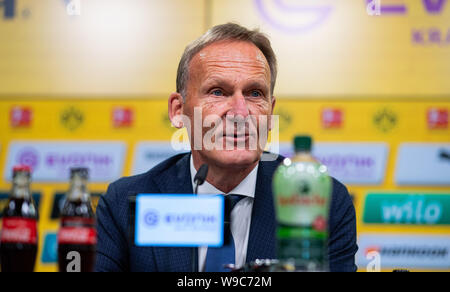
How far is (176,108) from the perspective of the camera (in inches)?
65.1

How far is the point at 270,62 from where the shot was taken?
158 centimetres

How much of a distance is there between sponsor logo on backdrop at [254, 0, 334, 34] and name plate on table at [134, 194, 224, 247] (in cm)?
191

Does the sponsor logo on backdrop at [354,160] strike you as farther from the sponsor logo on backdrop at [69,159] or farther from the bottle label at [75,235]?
the bottle label at [75,235]

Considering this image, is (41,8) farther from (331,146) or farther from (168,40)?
(331,146)

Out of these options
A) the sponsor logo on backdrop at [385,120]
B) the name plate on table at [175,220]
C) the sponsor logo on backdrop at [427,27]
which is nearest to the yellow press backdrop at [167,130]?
the sponsor logo on backdrop at [385,120]

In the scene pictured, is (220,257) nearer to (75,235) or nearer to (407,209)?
(75,235)

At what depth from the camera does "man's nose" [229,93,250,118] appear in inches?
53.4

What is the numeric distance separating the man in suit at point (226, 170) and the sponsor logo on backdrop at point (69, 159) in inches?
49.1

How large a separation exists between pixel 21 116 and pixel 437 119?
6.05 ft

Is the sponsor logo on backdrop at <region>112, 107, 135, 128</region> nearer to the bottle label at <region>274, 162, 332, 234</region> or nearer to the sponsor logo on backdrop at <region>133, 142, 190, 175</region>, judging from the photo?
the sponsor logo on backdrop at <region>133, 142, 190, 175</region>

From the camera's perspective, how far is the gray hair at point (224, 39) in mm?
1489

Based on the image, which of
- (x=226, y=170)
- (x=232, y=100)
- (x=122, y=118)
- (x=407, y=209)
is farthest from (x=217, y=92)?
(x=407, y=209)

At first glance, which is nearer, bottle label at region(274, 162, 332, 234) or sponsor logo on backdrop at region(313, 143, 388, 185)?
bottle label at region(274, 162, 332, 234)

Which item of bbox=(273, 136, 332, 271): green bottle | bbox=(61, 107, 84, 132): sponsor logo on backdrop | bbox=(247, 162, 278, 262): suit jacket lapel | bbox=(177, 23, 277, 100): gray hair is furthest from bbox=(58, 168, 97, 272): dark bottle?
bbox=(61, 107, 84, 132): sponsor logo on backdrop
